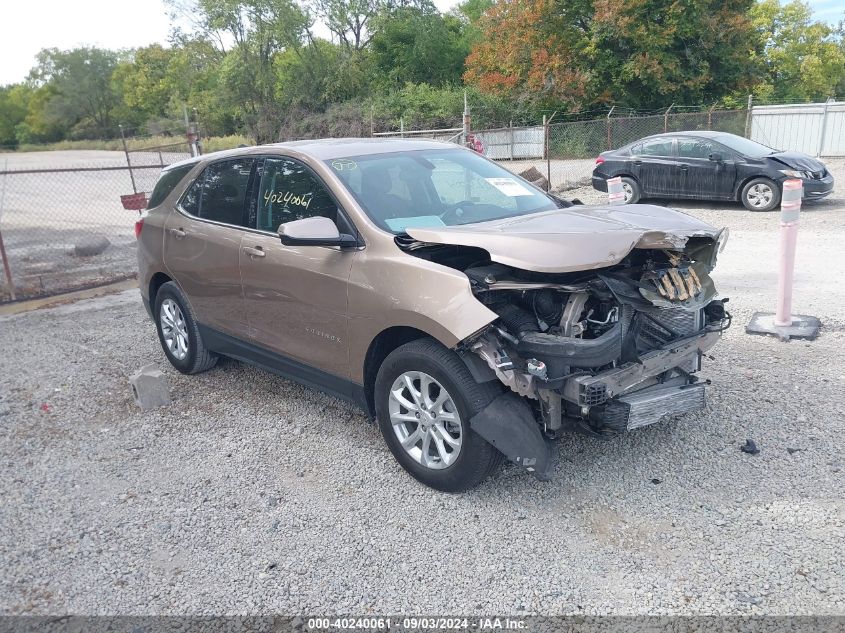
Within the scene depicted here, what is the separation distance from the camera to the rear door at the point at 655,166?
1401 cm

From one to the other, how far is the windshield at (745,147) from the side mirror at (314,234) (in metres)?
11.6

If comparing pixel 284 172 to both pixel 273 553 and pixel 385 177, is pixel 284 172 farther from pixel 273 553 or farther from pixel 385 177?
pixel 273 553

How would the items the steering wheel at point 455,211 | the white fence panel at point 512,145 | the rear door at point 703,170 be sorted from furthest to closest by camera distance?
the white fence panel at point 512,145
the rear door at point 703,170
the steering wheel at point 455,211

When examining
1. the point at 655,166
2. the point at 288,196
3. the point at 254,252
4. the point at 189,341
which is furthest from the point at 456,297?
the point at 655,166

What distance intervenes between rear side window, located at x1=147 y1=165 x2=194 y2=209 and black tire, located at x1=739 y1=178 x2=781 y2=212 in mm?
11078

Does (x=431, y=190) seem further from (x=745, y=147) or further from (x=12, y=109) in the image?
(x=12, y=109)

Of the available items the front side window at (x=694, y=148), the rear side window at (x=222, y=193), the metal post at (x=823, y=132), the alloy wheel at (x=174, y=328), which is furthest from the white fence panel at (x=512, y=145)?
the rear side window at (x=222, y=193)

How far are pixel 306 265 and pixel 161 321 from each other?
2.37m

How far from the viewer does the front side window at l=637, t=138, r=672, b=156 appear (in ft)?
46.3

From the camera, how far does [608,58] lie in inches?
1193

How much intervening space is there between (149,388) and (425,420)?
258cm

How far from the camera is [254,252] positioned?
462cm

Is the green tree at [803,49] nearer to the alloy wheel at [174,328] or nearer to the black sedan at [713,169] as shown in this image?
the black sedan at [713,169]

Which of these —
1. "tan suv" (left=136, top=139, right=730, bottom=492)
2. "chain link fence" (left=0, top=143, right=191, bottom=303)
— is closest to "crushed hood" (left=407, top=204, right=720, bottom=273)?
"tan suv" (left=136, top=139, right=730, bottom=492)
